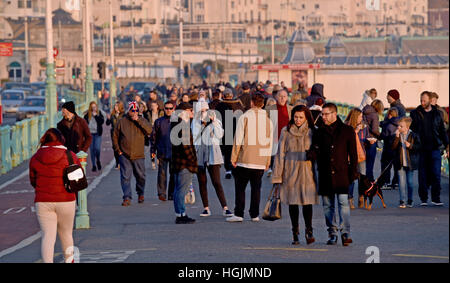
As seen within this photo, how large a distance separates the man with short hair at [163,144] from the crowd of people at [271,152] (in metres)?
0.02

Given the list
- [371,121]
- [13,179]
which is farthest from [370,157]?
[13,179]

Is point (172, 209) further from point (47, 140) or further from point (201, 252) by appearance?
point (47, 140)

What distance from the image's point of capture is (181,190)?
15.2 metres

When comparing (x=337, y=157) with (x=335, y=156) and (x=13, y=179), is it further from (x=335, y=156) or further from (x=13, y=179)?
(x=13, y=179)

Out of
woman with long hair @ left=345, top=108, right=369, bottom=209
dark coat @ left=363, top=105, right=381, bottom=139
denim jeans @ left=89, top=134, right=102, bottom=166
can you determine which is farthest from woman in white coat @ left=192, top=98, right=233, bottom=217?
denim jeans @ left=89, top=134, right=102, bottom=166

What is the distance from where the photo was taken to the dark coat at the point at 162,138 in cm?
1748

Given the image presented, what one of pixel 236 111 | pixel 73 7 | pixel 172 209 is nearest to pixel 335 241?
pixel 172 209

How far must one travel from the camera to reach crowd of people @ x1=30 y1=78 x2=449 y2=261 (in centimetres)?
1224

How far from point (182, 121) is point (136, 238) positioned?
2732mm

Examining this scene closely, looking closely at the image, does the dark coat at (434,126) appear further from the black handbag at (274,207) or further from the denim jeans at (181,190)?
the black handbag at (274,207)

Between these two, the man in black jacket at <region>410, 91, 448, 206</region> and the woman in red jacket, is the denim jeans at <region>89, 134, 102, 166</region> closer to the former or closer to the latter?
the man in black jacket at <region>410, 91, 448, 206</region>

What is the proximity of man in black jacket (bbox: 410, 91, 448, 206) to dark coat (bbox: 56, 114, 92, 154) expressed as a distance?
524cm

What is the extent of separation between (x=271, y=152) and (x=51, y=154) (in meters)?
4.97

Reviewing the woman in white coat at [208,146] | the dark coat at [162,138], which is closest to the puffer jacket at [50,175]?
the woman in white coat at [208,146]
